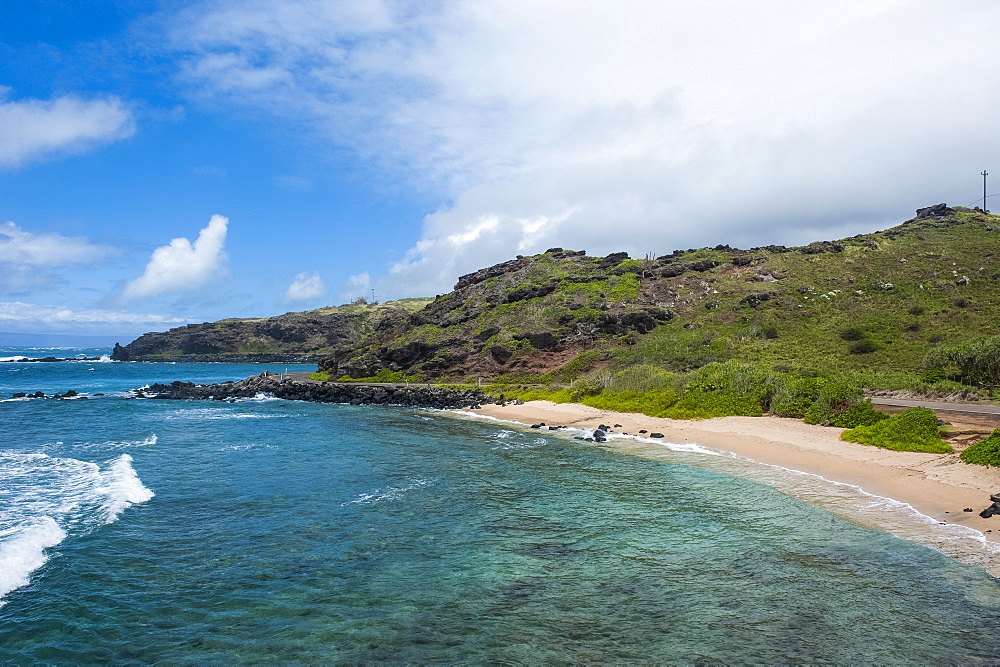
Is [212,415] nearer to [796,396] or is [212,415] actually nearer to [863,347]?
[796,396]

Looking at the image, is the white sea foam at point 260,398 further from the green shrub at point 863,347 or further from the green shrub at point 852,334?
the green shrub at point 852,334

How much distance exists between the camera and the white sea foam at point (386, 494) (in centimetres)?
1755

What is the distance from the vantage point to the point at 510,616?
9.64 metres

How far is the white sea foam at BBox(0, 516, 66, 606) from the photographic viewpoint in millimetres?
11539

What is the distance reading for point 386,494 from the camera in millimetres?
18484

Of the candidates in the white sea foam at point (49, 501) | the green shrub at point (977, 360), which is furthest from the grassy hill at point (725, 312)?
the white sea foam at point (49, 501)

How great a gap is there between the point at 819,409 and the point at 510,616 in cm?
2343

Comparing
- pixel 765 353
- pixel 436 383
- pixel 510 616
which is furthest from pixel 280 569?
pixel 436 383

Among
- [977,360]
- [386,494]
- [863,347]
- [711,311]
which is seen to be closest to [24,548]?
[386,494]

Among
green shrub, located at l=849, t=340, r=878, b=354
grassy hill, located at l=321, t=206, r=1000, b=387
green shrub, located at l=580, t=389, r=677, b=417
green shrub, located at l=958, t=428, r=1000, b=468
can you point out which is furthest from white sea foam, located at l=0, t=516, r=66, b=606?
green shrub, located at l=849, t=340, r=878, b=354

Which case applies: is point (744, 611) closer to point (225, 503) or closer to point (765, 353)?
point (225, 503)

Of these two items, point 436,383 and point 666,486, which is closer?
point 666,486

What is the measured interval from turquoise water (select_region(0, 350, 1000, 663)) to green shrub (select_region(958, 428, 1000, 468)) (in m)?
6.02

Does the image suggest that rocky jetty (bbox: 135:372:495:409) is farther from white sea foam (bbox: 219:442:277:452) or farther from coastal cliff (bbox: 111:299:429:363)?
coastal cliff (bbox: 111:299:429:363)
